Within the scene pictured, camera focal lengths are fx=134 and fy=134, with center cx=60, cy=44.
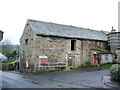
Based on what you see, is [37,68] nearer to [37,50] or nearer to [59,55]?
[37,50]

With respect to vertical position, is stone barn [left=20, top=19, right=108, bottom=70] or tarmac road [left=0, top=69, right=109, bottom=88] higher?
stone barn [left=20, top=19, right=108, bottom=70]

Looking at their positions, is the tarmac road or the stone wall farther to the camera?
the stone wall

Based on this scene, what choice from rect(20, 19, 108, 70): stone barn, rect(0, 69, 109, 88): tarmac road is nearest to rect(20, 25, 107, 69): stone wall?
rect(20, 19, 108, 70): stone barn

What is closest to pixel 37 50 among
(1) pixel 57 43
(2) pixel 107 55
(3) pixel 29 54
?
(3) pixel 29 54

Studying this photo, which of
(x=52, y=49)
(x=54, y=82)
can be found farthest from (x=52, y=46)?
(x=54, y=82)

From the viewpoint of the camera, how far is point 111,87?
28.9 feet

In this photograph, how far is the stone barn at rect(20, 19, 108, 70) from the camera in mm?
17359

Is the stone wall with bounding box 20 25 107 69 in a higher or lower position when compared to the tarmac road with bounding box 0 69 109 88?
higher

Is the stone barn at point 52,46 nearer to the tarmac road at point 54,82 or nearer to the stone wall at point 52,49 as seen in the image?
the stone wall at point 52,49

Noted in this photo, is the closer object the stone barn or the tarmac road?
the tarmac road

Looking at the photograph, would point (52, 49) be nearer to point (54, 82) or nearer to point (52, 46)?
point (52, 46)

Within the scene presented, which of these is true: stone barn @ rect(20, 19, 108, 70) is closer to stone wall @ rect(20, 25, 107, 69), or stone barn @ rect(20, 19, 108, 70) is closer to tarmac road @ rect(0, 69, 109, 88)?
stone wall @ rect(20, 25, 107, 69)

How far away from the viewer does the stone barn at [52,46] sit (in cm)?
1736

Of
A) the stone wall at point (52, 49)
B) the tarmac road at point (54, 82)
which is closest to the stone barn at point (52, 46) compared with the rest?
the stone wall at point (52, 49)
